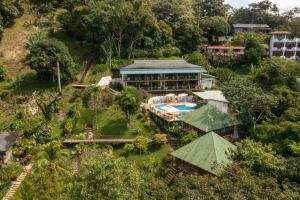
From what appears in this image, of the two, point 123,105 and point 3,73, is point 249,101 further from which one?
point 3,73

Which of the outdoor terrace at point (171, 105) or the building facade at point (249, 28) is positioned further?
the building facade at point (249, 28)

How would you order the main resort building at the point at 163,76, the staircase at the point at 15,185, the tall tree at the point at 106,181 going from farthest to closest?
the main resort building at the point at 163,76, the staircase at the point at 15,185, the tall tree at the point at 106,181

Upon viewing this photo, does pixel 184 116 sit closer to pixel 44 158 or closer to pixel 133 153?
pixel 133 153

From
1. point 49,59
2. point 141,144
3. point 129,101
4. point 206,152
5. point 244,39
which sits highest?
point 244,39

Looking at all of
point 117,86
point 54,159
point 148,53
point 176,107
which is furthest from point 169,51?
point 54,159

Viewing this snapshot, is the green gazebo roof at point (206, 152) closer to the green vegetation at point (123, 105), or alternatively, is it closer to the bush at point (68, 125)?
the green vegetation at point (123, 105)

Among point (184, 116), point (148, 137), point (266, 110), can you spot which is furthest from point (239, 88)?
point (148, 137)

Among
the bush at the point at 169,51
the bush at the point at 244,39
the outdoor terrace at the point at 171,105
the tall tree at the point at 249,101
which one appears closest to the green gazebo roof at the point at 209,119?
the tall tree at the point at 249,101
